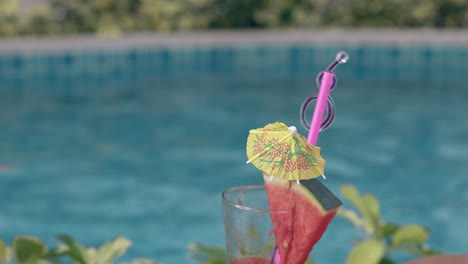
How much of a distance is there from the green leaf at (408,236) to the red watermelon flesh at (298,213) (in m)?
1.20

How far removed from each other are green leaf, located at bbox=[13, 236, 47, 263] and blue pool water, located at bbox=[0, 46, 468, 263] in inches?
149

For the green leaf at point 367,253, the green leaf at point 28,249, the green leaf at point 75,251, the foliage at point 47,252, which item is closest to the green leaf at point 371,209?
the green leaf at point 367,253

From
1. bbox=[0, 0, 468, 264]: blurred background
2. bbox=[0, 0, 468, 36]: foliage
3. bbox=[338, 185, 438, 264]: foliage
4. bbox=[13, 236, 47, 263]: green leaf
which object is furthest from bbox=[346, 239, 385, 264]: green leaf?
bbox=[0, 0, 468, 36]: foliage

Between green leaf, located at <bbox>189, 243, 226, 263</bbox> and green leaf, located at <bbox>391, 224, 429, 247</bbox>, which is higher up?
green leaf, located at <bbox>189, 243, 226, 263</bbox>

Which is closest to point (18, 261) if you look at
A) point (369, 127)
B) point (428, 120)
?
point (369, 127)

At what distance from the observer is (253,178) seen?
7.72m

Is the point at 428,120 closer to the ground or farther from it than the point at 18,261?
closer to the ground

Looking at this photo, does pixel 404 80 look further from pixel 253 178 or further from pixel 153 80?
pixel 253 178

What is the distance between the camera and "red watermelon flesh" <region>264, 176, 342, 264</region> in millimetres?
1227

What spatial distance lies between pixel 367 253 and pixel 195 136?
7.04m

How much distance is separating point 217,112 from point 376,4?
6.81 m

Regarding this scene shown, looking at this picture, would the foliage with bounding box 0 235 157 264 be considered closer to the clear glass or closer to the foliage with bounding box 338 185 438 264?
the foliage with bounding box 338 185 438 264

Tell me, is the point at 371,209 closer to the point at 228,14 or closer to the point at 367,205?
the point at 367,205

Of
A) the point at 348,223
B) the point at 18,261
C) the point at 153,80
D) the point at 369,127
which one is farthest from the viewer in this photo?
the point at 153,80
